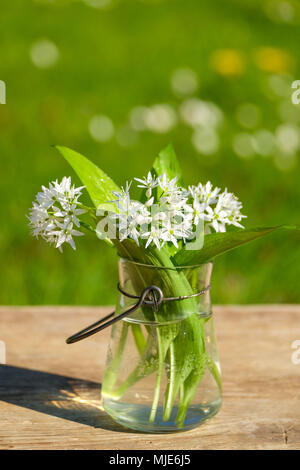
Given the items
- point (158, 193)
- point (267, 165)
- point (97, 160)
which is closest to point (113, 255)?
point (97, 160)

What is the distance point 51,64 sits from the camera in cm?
274

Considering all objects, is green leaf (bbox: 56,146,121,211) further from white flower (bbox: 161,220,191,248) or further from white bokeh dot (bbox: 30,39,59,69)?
white bokeh dot (bbox: 30,39,59,69)

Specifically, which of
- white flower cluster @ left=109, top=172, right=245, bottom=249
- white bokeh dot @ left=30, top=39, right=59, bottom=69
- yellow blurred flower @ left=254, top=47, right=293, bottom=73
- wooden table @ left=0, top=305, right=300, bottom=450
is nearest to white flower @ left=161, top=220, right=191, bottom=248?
white flower cluster @ left=109, top=172, right=245, bottom=249

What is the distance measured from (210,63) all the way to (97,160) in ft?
2.87

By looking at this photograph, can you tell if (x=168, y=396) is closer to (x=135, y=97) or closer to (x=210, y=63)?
(x=135, y=97)

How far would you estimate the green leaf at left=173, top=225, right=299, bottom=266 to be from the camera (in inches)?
29.2

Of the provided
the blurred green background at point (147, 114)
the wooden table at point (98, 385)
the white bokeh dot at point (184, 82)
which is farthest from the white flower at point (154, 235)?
the white bokeh dot at point (184, 82)

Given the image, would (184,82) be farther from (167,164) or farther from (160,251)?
(160,251)

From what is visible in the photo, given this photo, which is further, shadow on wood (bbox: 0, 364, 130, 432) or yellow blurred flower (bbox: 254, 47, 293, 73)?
yellow blurred flower (bbox: 254, 47, 293, 73)

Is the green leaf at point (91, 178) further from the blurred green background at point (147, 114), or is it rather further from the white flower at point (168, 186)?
the blurred green background at point (147, 114)

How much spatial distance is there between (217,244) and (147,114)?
1.77 metres

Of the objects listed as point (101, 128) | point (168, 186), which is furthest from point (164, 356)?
point (101, 128)

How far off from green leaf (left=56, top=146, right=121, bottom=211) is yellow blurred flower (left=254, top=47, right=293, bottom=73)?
220cm

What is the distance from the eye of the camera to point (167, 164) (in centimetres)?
88
